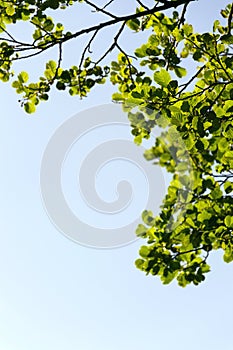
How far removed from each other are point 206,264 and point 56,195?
6.25 feet

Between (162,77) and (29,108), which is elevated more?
(29,108)

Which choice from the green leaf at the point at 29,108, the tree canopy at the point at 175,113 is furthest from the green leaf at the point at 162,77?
the green leaf at the point at 29,108

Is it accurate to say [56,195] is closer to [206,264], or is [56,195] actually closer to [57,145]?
[57,145]

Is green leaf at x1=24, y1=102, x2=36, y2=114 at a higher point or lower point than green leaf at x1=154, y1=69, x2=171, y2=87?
higher

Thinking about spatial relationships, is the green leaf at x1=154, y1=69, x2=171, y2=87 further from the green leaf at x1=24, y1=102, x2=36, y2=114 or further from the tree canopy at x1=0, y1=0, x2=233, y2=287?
the green leaf at x1=24, y1=102, x2=36, y2=114

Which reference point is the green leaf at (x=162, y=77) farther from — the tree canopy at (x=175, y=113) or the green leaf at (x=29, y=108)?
the green leaf at (x=29, y=108)

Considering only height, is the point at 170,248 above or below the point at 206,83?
below

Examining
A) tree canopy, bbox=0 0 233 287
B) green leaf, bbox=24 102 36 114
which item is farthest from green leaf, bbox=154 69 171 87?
green leaf, bbox=24 102 36 114

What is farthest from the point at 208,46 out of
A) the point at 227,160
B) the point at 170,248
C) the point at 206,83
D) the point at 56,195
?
the point at 56,195

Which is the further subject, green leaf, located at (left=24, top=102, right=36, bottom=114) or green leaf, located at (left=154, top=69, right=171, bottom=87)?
green leaf, located at (left=24, top=102, right=36, bottom=114)

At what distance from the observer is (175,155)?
474 centimetres

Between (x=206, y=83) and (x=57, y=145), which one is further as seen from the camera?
(x=57, y=145)

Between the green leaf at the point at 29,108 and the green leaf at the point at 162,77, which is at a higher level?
the green leaf at the point at 29,108

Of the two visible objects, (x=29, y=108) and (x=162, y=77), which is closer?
(x=162, y=77)
